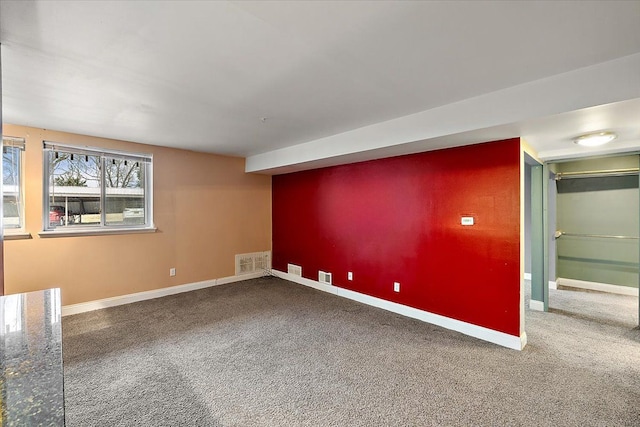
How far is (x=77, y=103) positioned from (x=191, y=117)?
948 millimetres

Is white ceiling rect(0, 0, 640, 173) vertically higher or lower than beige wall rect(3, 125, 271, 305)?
higher

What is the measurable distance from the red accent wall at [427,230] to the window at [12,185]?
365 centimetres

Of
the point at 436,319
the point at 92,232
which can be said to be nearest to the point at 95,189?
the point at 92,232

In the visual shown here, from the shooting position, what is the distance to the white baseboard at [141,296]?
12.0 feet

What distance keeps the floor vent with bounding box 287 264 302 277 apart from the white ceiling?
279 centimetres

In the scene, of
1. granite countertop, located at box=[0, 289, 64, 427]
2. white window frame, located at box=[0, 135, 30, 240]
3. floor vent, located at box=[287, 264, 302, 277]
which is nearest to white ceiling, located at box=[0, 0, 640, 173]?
white window frame, located at box=[0, 135, 30, 240]

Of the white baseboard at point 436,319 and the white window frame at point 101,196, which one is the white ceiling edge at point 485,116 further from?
the white window frame at point 101,196

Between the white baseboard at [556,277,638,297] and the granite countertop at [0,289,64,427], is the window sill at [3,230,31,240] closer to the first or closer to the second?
the granite countertop at [0,289,64,427]

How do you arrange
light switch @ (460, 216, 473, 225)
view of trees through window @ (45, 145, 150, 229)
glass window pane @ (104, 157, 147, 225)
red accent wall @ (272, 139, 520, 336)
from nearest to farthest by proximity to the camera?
red accent wall @ (272, 139, 520, 336), light switch @ (460, 216, 473, 225), view of trees through window @ (45, 145, 150, 229), glass window pane @ (104, 157, 147, 225)

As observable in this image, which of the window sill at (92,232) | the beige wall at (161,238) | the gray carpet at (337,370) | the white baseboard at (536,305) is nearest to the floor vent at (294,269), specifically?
the beige wall at (161,238)

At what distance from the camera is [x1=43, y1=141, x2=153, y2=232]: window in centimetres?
359

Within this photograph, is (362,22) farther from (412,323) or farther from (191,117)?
(412,323)

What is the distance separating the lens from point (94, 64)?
6.40 ft

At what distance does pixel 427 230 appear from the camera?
11.5 feet
